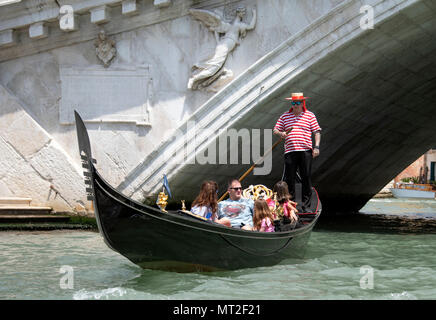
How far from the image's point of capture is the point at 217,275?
381 cm

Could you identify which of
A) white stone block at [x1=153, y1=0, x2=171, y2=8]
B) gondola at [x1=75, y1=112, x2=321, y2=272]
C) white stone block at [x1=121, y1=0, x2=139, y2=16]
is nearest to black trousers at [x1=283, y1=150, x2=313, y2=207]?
gondola at [x1=75, y1=112, x2=321, y2=272]

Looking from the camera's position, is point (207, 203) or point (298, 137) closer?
point (207, 203)

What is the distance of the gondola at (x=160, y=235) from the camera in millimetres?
3479

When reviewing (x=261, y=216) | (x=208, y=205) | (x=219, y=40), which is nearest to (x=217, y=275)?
(x=208, y=205)

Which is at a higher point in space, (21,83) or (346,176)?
(21,83)

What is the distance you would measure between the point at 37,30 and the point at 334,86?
2.84m

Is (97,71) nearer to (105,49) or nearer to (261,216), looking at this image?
(105,49)

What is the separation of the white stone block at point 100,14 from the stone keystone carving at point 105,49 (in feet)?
0.56

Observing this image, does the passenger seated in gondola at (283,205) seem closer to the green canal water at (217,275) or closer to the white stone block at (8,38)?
the green canal water at (217,275)
